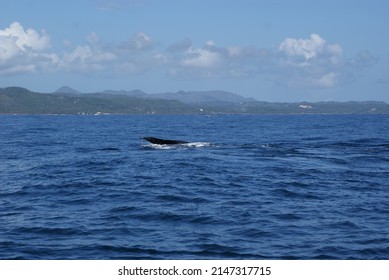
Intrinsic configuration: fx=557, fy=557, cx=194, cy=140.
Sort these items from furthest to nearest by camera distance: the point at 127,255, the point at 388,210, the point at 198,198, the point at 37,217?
the point at 198,198
the point at 388,210
the point at 37,217
the point at 127,255

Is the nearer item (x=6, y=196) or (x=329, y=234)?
(x=329, y=234)

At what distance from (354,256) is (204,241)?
5.44 meters

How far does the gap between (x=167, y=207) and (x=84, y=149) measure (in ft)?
115

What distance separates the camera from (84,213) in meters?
26.1

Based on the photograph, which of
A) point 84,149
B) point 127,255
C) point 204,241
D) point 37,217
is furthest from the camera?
point 84,149

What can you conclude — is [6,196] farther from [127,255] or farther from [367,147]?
[367,147]

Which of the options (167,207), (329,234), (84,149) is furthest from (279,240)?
(84,149)

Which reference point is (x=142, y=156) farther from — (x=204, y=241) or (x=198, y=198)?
(x=204, y=241)

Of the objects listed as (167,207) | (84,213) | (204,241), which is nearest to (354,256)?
(204,241)

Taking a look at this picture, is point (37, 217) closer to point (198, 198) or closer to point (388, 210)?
point (198, 198)

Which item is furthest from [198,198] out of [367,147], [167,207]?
[367,147]

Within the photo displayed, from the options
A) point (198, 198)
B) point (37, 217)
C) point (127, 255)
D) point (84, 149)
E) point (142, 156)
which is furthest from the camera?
point (84, 149)
